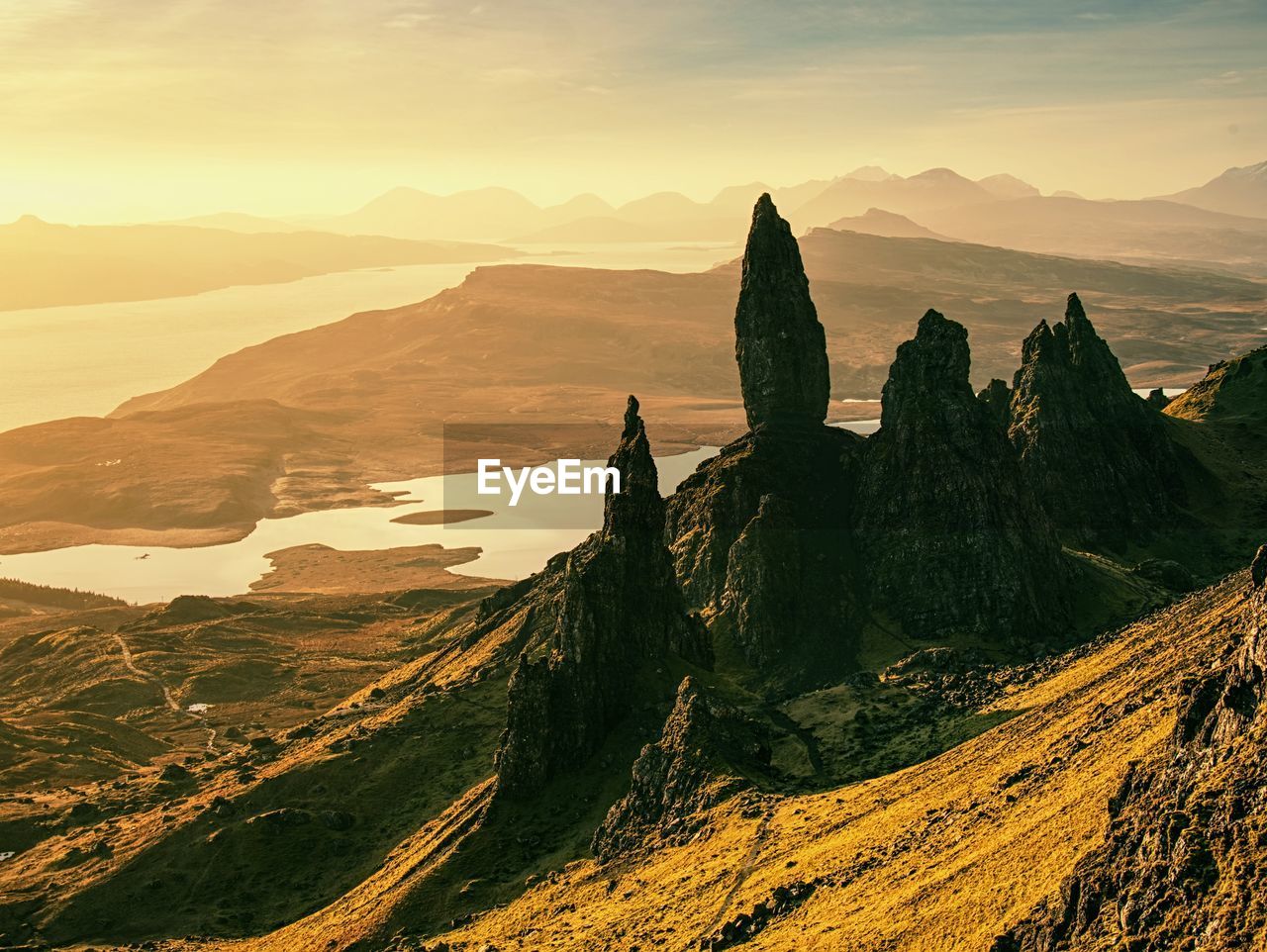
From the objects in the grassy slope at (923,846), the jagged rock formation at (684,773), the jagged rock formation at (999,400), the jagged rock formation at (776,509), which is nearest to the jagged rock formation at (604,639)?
the jagged rock formation at (684,773)

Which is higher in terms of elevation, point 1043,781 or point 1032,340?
point 1032,340

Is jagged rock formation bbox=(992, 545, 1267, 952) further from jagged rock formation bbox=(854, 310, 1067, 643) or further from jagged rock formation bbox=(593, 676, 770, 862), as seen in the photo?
jagged rock formation bbox=(854, 310, 1067, 643)

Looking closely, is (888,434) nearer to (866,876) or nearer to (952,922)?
(866,876)

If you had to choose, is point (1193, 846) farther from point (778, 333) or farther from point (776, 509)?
point (778, 333)

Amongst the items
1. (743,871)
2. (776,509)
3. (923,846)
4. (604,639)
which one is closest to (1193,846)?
(923,846)

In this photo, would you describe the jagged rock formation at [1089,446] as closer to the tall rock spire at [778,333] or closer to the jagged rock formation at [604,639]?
the tall rock spire at [778,333]

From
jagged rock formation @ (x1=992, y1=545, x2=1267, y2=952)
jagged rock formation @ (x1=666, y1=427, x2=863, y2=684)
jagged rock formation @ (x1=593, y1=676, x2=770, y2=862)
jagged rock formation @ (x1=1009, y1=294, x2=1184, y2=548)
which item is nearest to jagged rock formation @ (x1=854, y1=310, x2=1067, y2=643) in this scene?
jagged rock formation @ (x1=666, y1=427, x2=863, y2=684)

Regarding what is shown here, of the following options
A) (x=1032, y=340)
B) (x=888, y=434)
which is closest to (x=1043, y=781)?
(x=888, y=434)
